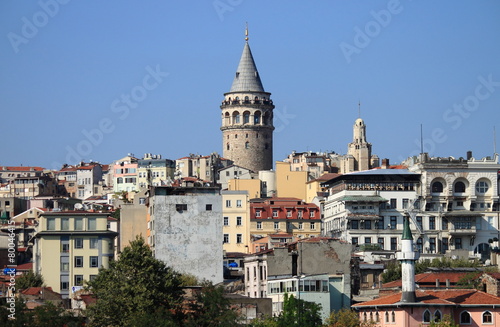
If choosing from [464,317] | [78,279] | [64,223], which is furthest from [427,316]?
[64,223]

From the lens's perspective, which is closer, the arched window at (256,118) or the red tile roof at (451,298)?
the red tile roof at (451,298)

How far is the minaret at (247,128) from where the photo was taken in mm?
174750

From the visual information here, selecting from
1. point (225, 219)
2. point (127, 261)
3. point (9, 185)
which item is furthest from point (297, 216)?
point (9, 185)

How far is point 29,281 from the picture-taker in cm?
9875

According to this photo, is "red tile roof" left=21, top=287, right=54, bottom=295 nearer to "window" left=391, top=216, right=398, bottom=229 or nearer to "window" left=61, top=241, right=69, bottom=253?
"window" left=61, top=241, right=69, bottom=253

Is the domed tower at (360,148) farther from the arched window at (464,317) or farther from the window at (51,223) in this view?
the arched window at (464,317)

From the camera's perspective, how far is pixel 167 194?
105938mm

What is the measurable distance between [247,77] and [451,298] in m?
101

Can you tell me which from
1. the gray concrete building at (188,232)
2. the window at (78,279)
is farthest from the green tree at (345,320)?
the window at (78,279)

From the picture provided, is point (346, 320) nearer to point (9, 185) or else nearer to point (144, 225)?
point (144, 225)

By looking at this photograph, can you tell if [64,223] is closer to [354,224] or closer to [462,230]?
[354,224]

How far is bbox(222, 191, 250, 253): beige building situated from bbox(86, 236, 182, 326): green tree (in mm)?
38813

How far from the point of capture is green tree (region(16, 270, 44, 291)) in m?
97.9

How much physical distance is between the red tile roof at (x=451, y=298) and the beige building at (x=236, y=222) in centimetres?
4248
